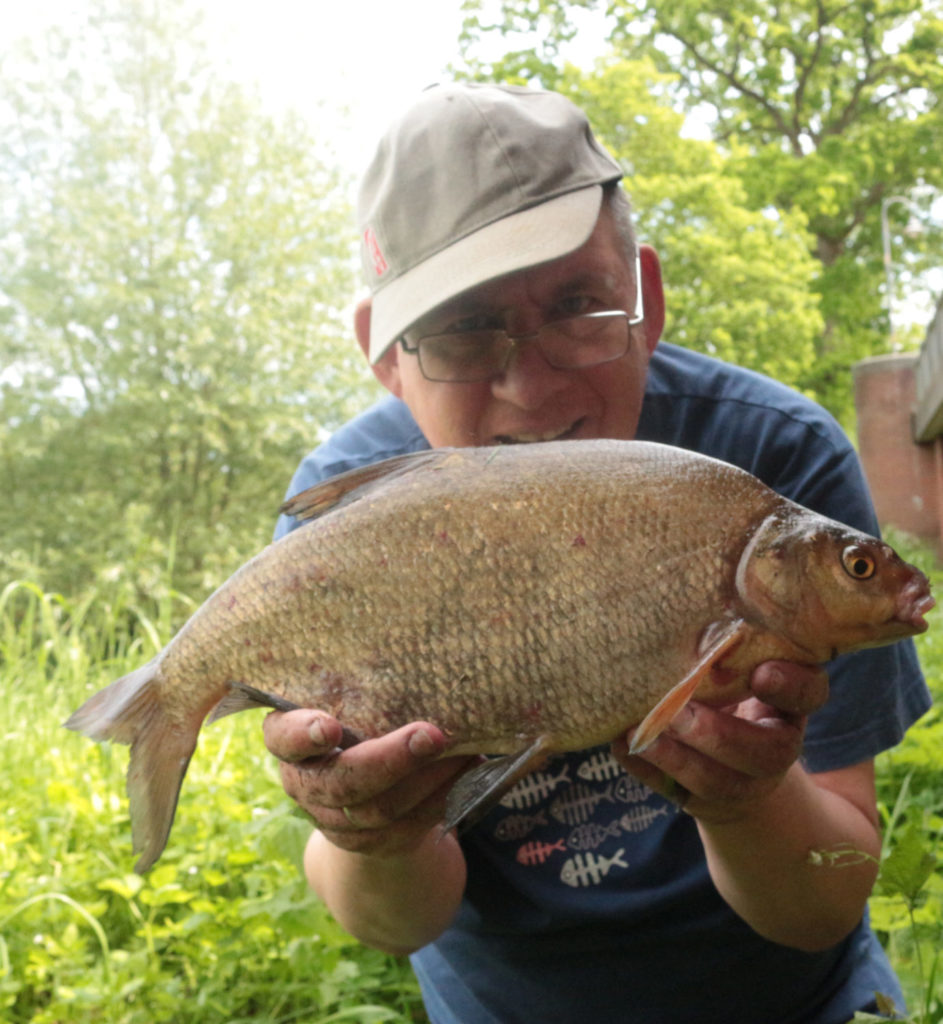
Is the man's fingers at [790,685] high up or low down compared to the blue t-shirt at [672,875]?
up

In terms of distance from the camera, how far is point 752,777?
143cm

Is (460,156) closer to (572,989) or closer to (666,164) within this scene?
(572,989)

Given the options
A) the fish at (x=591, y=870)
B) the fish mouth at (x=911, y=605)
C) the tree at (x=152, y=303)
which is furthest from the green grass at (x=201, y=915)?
the tree at (x=152, y=303)

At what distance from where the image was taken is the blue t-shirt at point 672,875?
1978 millimetres

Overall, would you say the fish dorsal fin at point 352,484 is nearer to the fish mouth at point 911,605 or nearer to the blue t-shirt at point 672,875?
the fish mouth at point 911,605

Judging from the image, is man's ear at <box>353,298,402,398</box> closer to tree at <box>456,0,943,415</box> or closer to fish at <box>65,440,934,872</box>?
fish at <box>65,440,934,872</box>

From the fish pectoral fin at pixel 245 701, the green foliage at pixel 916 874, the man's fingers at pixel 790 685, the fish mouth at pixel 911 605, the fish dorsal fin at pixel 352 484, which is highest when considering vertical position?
the fish dorsal fin at pixel 352 484

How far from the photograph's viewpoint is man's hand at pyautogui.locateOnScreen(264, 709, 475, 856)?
1320 millimetres

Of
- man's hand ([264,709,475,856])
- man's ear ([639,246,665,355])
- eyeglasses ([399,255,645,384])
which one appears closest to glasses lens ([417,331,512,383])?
eyeglasses ([399,255,645,384])

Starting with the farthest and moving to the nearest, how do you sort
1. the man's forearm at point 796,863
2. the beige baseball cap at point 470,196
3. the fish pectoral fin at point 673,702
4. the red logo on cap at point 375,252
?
the red logo on cap at point 375,252
the beige baseball cap at point 470,196
the man's forearm at point 796,863
the fish pectoral fin at point 673,702

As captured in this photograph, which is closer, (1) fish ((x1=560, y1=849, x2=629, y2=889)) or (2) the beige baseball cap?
(2) the beige baseball cap

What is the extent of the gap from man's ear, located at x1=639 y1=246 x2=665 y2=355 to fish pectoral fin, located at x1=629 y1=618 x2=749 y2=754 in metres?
0.93

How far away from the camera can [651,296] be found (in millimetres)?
2105

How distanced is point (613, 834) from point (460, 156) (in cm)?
136
